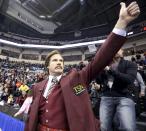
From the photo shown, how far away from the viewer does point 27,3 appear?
23906 millimetres

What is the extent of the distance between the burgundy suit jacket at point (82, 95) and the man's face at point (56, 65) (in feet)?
0.41

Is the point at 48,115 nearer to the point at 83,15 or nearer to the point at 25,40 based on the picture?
the point at 83,15

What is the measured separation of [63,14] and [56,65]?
23200 mm

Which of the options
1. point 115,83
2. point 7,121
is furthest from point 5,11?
point 115,83

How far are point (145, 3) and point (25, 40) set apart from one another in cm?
1609

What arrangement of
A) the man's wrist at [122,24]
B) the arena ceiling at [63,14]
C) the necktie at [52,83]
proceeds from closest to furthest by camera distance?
1. the man's wrist at [122,24]
2. the necktie at [52,83]
3. the arena ceiling at [63,14]

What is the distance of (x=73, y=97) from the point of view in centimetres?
183

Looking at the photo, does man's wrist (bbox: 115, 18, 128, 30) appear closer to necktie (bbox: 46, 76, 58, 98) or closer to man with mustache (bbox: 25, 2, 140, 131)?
man with mustache (bbox: 25, 2, 140, 131)

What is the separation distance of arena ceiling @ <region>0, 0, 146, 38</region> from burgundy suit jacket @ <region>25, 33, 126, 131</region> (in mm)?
19027

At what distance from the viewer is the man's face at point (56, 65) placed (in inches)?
83.6

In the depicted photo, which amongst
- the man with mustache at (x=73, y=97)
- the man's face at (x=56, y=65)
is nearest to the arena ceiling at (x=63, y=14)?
the man's face at (x=56, y=65)

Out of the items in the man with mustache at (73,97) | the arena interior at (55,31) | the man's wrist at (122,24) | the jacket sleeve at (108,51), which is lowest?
the man with mustache at (73,97)

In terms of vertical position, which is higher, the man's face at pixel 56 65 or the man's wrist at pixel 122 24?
the man's wrist at pixel 122 24

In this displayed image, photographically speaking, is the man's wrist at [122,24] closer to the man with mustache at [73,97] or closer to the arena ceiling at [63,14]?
the man with mustache at [73,97]
